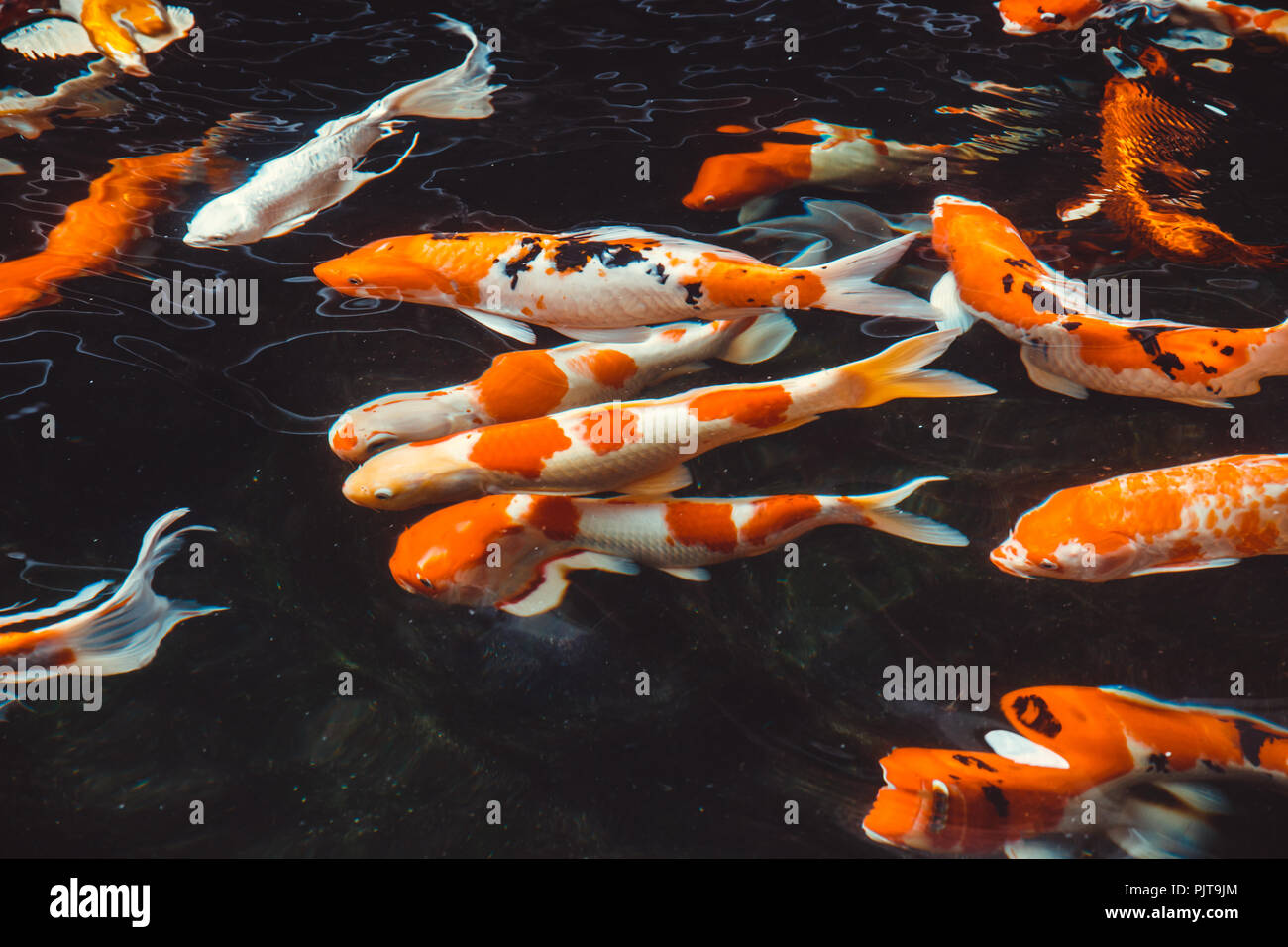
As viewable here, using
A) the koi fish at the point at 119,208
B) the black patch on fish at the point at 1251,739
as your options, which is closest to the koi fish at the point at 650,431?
the black patch on fish at the point at 1251,739

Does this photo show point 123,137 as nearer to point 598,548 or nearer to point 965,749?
point 598,548

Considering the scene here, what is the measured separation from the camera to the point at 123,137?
7.15 feet

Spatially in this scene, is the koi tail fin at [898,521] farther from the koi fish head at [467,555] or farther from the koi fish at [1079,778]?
the koi fish head at [467,555]

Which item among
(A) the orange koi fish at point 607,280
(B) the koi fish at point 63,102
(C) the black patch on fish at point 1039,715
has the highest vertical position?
(B) the koi fish at point 63,102

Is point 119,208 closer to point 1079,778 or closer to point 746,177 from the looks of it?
point 746,177

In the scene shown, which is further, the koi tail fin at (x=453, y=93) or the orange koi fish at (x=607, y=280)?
the koi tail fin at (x=453, y=93)

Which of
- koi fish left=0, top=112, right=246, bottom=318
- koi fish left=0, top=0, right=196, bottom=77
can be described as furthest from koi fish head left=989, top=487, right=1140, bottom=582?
koi fish left=0, top=0, right=196, bottom=77

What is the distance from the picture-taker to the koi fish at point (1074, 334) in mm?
1673

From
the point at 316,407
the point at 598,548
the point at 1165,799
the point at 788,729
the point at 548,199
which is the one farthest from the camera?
the point at 548,199

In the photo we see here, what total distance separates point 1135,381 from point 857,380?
731mm

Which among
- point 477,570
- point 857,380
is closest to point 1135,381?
point 857,380

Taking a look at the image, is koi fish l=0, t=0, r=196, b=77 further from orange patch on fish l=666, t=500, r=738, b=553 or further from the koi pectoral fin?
orange patch on fish l=666, t=500, r=738, b=553

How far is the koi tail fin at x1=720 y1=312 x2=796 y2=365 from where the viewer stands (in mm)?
1803

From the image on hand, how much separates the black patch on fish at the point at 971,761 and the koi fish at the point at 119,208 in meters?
2.64
